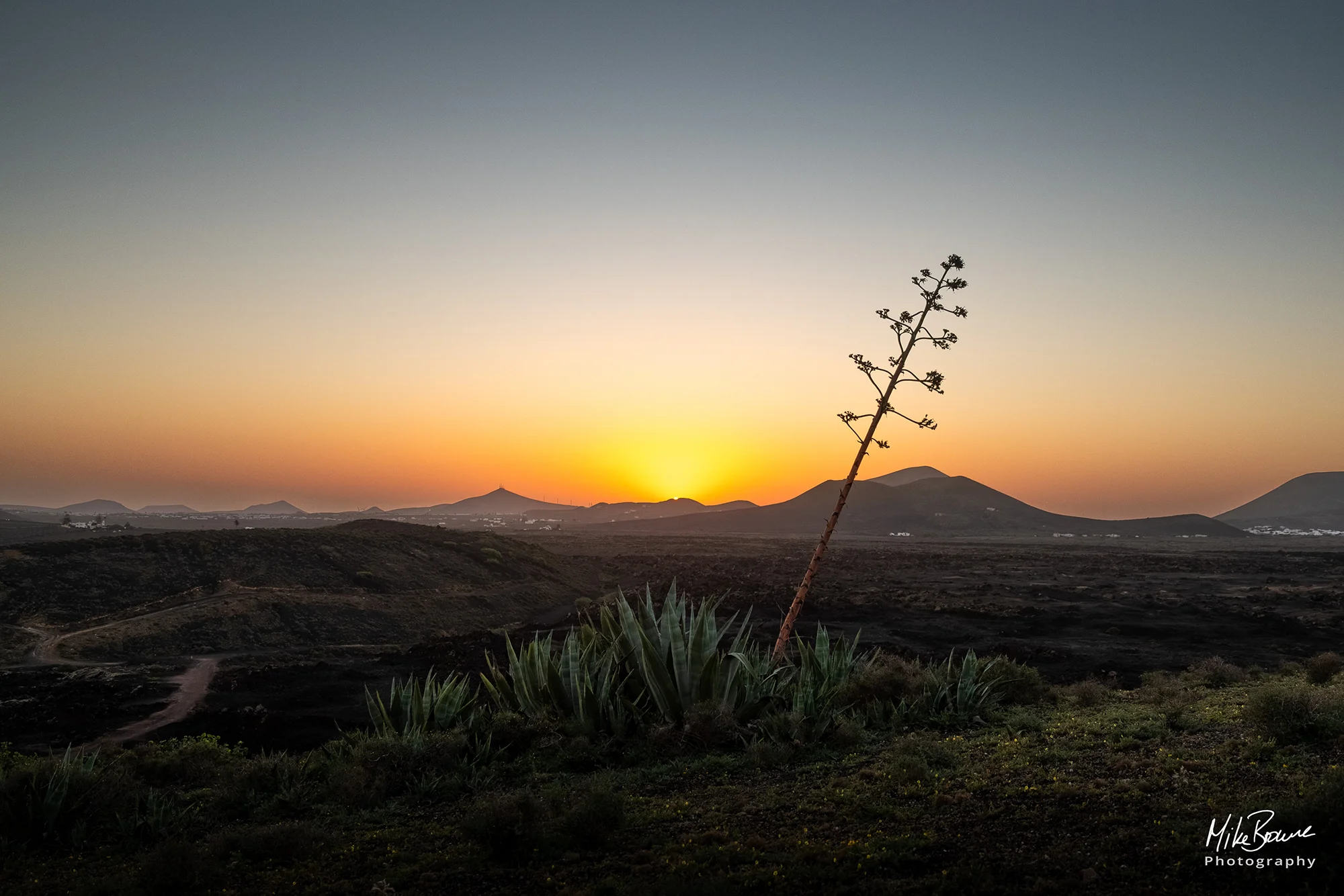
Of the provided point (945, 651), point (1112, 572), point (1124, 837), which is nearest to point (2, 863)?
point (1124, 837)

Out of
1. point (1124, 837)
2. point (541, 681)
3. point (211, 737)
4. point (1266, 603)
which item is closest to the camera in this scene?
point (1124, 837)

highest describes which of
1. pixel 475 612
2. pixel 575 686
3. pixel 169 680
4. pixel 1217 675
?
pixel 575 686

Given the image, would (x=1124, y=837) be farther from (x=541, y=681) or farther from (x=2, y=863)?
(x=2, y=863)

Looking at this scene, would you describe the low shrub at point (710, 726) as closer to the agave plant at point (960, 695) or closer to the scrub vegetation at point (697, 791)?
the scrub vegetation at point (697, 791)

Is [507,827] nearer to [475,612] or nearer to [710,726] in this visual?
[710,726]

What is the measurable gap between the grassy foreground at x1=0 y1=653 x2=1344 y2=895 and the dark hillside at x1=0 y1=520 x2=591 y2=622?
22349 mm

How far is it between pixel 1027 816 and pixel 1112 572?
60.7m

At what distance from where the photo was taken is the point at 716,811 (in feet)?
19.8

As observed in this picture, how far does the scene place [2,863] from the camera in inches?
224

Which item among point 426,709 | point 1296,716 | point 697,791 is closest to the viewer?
point 697,791

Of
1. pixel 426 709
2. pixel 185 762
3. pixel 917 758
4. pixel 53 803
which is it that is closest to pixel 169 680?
pixel 185 762

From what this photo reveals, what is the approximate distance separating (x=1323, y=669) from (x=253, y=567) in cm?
3690

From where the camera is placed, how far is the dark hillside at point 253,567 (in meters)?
26.5

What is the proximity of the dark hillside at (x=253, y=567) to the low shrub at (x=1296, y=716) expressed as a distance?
32.2 m
